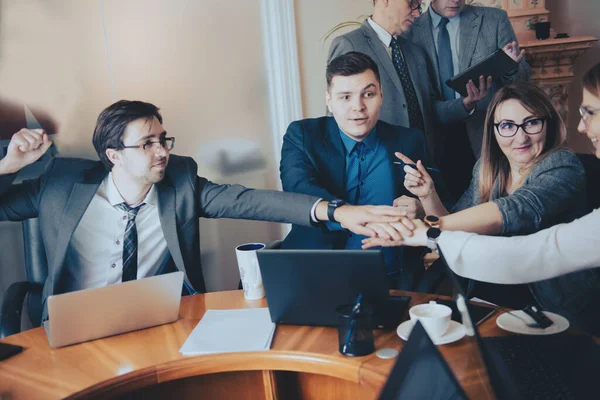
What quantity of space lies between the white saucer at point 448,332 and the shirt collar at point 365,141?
1151mm

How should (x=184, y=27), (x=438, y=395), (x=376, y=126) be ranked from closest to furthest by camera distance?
(x=438, y=395), (x=376, y=126), (x=184, y=27)

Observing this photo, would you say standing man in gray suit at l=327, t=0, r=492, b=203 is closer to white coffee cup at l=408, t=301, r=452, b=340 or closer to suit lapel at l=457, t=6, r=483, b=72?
suit lapel at l=457, t=6, r=483, b=72

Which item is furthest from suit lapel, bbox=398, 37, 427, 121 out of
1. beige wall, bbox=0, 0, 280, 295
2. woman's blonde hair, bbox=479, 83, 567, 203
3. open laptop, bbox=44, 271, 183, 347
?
open laptop, bbox=44, 271, 183, 347

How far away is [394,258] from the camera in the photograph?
7.63 ft

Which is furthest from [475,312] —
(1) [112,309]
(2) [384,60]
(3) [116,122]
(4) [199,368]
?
(2) [384,60]

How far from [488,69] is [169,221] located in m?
1.67

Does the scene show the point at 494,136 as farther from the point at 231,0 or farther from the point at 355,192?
the point at 231,0

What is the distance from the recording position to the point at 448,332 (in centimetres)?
129

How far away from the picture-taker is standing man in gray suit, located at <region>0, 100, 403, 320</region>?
1.99 m

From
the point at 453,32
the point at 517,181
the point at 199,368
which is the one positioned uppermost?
the point at 453,32

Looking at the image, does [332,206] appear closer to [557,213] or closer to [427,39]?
[557,213]

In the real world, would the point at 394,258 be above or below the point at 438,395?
below

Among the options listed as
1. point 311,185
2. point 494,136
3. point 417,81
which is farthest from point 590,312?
point 417,81

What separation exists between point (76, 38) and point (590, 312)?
2.19 m
